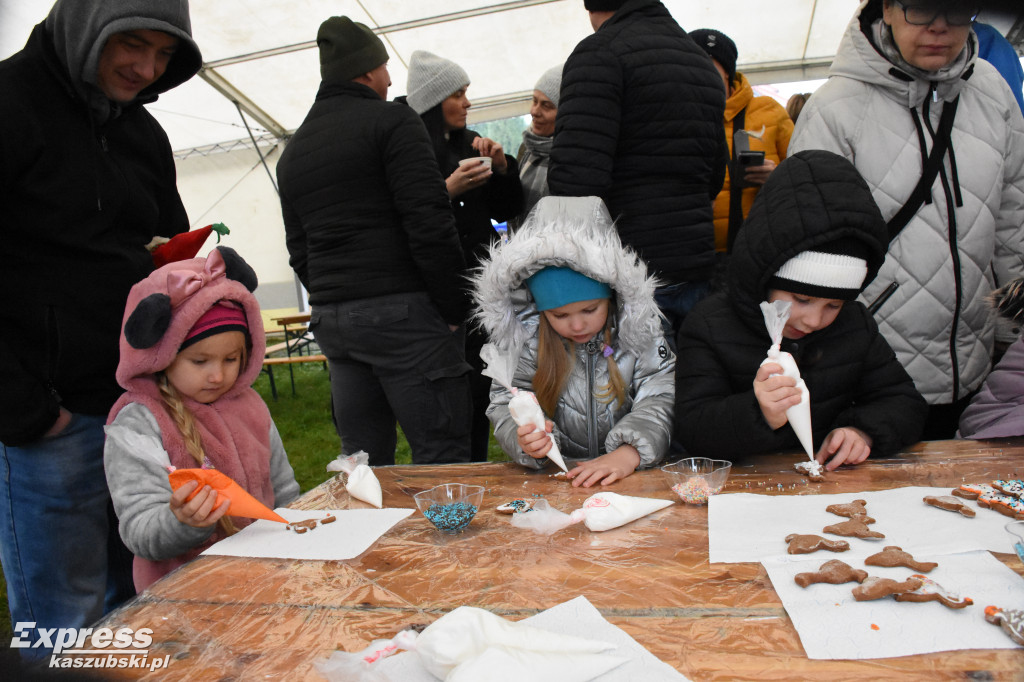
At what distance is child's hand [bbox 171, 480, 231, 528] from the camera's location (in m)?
1.46

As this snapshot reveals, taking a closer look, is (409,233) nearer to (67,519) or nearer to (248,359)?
(248,359)

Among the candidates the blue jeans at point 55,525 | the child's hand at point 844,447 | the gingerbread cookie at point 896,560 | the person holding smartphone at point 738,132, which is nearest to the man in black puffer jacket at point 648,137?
the person holding smartphone at point 738,132

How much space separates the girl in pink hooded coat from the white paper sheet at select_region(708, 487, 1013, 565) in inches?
42.7

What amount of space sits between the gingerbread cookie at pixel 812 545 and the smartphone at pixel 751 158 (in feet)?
5.53

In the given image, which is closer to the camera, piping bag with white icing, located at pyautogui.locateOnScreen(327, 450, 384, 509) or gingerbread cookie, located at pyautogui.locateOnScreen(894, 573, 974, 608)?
gingerbread cookie, located at pyautogui.locateOnScreen(894, 573, 974, 608)

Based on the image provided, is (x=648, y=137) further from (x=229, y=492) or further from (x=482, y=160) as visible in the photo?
(x=229, y=492)

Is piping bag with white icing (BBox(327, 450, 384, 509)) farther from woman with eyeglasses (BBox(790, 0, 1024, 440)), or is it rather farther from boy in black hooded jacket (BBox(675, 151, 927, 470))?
woman with eyeglasses (BBox(790, 0, 1024, 440))

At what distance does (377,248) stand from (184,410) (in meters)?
1.04

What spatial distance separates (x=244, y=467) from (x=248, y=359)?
0.33m

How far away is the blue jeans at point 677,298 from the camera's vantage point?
245 centimetres

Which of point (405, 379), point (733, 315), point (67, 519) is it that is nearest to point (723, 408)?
point (733, 315)

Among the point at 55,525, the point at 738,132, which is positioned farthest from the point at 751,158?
the point at 55,525

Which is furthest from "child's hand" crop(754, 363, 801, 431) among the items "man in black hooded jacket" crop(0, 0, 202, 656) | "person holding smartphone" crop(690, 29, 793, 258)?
"man in black hooded jacket" crop(0, 0, 202, 656)

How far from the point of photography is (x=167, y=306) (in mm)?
1717
